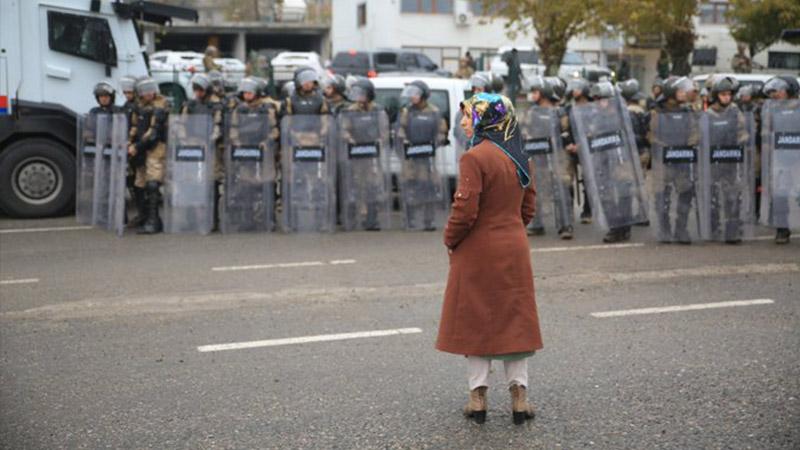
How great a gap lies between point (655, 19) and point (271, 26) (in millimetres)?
27035

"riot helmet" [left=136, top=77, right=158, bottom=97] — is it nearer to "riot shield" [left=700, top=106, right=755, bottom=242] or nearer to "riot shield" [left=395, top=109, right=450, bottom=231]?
"riot shield" [left=395, top=109, right=450, bottom=231]

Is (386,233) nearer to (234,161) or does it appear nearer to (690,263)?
(234,161)

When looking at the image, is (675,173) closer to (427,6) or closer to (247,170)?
(247,170)

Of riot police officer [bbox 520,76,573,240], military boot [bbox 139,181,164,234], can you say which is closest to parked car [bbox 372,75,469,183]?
riot police officer [bbox 520,76,573,240]

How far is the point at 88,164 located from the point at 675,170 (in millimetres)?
7134

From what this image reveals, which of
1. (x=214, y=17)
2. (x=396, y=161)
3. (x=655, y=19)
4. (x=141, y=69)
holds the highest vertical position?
(x=214, y=17)

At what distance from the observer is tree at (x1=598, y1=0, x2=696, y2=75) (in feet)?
100

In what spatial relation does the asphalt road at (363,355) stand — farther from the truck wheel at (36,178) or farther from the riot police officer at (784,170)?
the truck wheel at (36,178)

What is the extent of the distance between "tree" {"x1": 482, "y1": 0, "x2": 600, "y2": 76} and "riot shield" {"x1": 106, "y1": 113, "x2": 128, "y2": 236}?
64.2 feet

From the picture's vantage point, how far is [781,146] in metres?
11.9

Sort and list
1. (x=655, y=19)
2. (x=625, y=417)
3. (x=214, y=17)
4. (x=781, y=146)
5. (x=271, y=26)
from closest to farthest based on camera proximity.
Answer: (x=625, y=417) → (x=781, y=146) → (x=655, y=19) → (x=271, y=26) → (x=214, y=17)

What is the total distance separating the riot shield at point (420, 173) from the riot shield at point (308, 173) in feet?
2.81

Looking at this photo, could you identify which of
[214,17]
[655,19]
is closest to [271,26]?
[214,17]

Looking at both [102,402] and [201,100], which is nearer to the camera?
[102,402]
